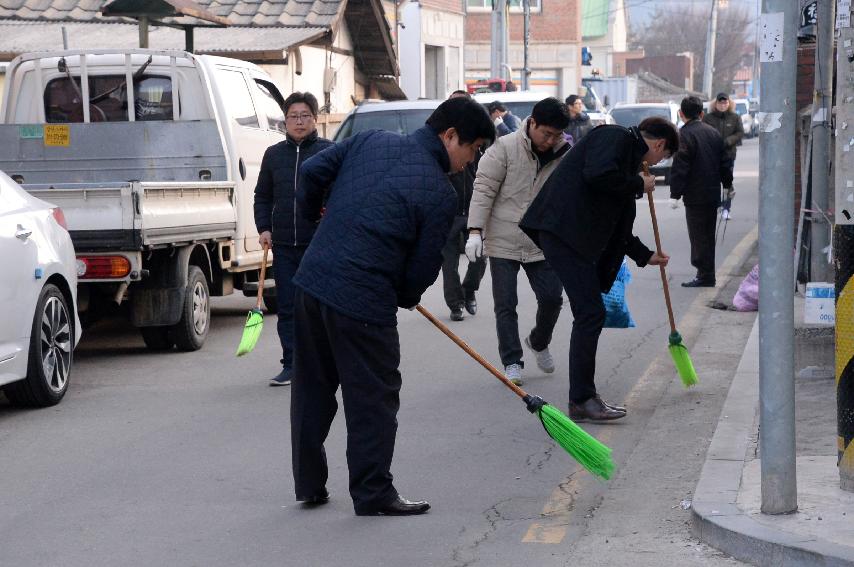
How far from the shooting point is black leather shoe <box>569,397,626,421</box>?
779 centimetres

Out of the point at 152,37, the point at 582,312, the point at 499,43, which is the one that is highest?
the point at 499,43

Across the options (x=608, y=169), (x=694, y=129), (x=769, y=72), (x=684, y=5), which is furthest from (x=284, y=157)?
(x=684, y=5)

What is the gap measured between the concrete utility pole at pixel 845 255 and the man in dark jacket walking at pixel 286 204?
3.93 meters

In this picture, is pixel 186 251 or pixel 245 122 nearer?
pixel 186 251

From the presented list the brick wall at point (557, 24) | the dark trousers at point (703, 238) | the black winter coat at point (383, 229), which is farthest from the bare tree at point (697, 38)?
the black winter coat at point (383, 229)

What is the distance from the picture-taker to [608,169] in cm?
750

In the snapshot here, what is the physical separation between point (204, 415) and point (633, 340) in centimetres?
396

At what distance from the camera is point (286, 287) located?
9.06 m

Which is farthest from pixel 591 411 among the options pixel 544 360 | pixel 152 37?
pixel 152 37

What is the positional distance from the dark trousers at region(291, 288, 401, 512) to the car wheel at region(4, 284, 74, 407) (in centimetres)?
274

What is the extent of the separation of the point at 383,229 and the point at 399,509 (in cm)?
119

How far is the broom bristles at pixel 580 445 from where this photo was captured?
239 inches

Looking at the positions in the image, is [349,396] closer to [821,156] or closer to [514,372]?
[514,372]

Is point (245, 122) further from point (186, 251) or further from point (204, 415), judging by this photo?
point (204, 415)
